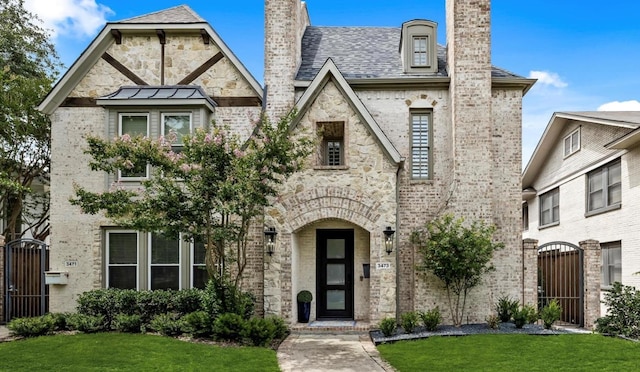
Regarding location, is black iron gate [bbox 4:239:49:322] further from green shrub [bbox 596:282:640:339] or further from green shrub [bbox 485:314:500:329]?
green shrub [bbox 596:282:640:339]

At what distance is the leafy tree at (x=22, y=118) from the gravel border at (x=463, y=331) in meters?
11.4

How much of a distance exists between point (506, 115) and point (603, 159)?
565 cm

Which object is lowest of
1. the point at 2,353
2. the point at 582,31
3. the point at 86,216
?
the point at 2,353

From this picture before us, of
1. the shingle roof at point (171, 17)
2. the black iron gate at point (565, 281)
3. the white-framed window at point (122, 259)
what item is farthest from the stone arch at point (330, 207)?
the shingle roof at point (171, 17)

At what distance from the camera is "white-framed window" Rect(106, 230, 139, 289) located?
14.8 metres

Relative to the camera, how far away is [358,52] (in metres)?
16.5

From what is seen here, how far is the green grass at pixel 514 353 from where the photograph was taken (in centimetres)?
918

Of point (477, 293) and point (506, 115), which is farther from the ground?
point (506, 115)

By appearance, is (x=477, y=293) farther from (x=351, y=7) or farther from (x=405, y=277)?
(x=351, y=7)

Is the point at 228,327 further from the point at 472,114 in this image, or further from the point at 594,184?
the point at 594,184

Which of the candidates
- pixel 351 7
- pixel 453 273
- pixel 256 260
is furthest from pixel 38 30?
pixel 453 273

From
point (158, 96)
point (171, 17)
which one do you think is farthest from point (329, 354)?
point (171, 17)

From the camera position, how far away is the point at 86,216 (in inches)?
581

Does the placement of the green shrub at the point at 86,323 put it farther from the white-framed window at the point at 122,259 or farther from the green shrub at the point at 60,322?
the white-framed window at the point at 122,259
